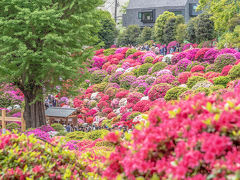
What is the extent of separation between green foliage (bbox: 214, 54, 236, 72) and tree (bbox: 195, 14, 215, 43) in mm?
10758

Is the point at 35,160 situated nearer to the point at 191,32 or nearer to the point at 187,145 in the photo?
the point at 187,145

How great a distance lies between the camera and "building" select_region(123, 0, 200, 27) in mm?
44844

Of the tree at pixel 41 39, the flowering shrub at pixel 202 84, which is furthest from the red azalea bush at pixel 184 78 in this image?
the tree at pixel 41 39

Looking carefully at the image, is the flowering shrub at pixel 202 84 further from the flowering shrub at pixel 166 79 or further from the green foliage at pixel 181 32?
the green foliage at pixel 181 32

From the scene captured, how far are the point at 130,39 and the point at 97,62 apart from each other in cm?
1335

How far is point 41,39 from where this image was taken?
11.7m

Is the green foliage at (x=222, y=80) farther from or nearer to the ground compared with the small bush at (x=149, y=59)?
nearer to the ground

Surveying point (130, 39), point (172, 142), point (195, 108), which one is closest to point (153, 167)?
point (172, 142)

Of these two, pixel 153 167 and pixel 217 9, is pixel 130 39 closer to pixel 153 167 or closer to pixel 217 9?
pixel 217 9

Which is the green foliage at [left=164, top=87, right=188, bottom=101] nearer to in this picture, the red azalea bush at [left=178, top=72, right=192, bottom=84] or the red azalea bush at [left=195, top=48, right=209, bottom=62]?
the red azalea bush at [left=178, top=72, right=192, bottom=84]

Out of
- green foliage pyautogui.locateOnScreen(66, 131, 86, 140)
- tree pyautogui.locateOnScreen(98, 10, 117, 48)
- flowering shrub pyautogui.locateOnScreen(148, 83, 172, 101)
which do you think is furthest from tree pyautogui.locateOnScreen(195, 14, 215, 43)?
green foliage pyautogui.locateOnScreen(66, 131, 86, 140)

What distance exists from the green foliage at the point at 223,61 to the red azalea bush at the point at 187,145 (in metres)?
17.0

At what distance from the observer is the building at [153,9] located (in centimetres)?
4484

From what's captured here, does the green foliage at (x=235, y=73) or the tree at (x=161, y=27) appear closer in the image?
the green foliage at (x=235, y=73)
